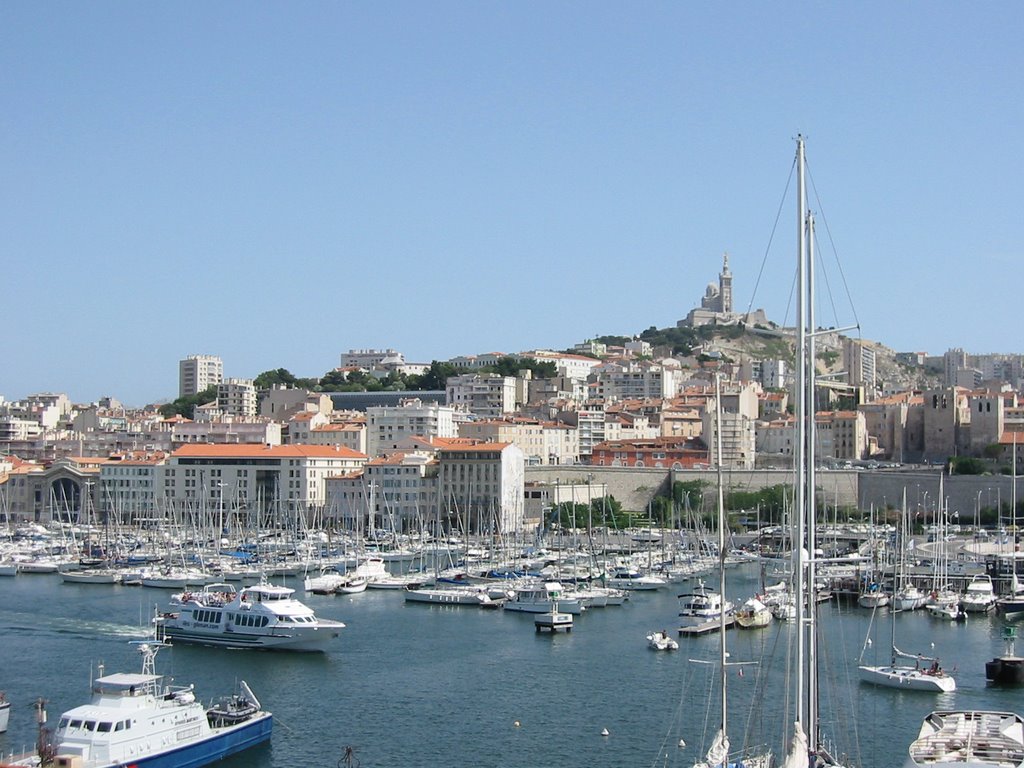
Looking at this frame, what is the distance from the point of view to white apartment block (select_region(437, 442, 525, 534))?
5678cm

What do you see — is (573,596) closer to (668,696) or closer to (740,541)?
(668,696)

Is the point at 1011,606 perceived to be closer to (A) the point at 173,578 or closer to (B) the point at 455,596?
(B) the point at 455,596

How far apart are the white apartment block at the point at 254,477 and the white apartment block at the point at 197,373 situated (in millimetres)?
64370

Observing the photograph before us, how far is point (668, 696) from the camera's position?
23.6m

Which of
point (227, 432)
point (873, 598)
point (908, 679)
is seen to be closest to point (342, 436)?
point (227, 432)

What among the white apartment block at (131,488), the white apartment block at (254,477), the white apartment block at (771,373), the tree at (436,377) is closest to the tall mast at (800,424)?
the white apartment block at (254,477)

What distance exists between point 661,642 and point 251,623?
860 centimetres

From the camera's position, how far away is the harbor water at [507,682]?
20.2m

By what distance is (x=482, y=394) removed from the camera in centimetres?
8119

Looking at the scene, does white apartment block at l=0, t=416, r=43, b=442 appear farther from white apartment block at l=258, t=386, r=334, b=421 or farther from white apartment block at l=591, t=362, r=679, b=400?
white apartment block at l=591, t=362, r=679, b=400

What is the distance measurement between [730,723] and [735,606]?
12.7 m

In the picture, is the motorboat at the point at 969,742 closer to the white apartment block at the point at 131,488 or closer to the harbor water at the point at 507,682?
the harbor water at the point at 507,682

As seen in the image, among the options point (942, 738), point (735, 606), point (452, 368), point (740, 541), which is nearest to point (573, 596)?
point (735, 606)

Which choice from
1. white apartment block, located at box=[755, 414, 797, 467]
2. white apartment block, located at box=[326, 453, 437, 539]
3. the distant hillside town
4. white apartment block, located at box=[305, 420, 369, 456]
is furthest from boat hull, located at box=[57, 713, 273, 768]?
white apartment block, located at box=[755, 414, 797, 467]
